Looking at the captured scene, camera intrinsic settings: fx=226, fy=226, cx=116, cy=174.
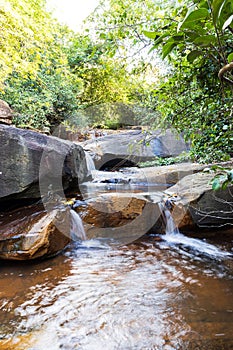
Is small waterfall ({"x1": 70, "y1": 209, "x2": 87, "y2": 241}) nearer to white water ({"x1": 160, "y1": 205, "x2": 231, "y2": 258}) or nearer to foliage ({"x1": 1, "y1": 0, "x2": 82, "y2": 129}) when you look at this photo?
white water ({"x1": 160, "y1": 205, "x2": 231, "y2": 258})

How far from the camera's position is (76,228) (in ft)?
12.1

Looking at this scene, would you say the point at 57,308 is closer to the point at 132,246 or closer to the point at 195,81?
the point at 132,246

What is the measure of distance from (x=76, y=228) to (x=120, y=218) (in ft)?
2.53

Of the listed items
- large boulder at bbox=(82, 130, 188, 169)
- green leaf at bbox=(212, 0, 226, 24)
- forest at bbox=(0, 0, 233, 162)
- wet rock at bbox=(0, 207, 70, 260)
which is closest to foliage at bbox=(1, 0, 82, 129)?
forest at bbox=(0, 0, 233, 162)

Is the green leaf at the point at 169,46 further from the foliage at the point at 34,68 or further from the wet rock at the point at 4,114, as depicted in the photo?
the wet rock at the point at 4,114

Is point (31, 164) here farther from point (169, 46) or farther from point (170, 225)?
point (169, 46)

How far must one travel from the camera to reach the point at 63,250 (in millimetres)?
3316

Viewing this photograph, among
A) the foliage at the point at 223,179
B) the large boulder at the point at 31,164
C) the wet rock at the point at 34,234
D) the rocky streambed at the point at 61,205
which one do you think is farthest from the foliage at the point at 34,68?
the foliage at the point at 223,179

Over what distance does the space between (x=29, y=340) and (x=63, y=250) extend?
164 cm

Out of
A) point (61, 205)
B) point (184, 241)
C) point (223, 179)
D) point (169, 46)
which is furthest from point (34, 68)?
point (223, 179)

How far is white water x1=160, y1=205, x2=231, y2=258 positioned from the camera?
3.11m

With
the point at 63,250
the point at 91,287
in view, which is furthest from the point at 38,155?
the point at 91,287

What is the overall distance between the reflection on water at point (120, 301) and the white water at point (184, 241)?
144 millimetres

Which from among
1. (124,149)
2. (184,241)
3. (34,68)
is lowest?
(184,241)
